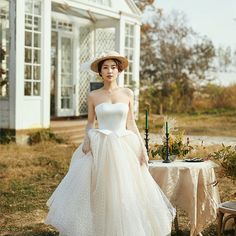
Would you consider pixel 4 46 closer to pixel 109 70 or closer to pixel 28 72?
pixel 28 72

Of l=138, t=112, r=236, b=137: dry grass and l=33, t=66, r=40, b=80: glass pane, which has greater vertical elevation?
l=33, t=66, r=40, b=80: glass pane

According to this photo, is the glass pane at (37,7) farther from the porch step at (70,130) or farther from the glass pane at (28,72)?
the porch step at (70,130)

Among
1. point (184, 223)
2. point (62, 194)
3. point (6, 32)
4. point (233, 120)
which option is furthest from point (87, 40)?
point (62, 194)

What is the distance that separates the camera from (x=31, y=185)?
6969 mm

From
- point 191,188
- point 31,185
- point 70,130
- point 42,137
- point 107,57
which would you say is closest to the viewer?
point 107,57

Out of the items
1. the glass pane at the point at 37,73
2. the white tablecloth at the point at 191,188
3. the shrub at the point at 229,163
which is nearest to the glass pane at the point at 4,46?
the glass pane at the point at 37,73

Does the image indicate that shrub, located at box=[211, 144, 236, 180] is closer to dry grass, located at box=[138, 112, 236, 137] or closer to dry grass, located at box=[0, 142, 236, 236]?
dry grass, located at box=[0, 142, 236, 236]

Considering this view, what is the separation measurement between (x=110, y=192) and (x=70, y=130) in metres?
7.66

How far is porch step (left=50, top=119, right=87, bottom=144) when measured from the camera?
35.6 ft

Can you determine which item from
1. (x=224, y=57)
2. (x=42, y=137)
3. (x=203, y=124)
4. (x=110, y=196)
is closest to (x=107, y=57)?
(x=110, y=196)

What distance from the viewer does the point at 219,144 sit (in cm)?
1135

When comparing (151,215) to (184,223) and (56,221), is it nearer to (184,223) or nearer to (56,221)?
(56,221)

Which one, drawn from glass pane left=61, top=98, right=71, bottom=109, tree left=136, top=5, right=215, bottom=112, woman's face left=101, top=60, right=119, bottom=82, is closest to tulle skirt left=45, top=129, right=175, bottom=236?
woman's face left=101, top=60, right=119, bottom=82

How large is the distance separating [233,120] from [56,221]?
14.7 meters
